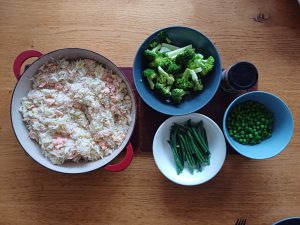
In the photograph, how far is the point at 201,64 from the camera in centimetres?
127

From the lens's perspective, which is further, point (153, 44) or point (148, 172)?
point (148, 172)

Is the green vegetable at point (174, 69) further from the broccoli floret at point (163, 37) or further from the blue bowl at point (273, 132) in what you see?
the blue bowl at point (273, 132)

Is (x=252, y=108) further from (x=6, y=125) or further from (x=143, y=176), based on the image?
(x=6, y=125)

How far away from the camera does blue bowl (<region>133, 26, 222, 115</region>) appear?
127 centimetres

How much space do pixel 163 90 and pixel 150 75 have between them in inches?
2.9

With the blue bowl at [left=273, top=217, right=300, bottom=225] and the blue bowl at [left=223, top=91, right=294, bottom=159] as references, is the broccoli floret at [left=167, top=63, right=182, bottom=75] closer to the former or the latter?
the blue bowl at [left=223, top=91, right=294, bottom=159]

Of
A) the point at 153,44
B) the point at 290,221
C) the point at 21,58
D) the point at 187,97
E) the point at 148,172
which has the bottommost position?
the point at 290,221

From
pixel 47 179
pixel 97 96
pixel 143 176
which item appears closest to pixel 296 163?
pixel 143 176

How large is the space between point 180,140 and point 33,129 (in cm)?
57

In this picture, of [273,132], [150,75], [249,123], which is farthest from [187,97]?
[273,132]

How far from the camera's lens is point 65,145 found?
130 cm

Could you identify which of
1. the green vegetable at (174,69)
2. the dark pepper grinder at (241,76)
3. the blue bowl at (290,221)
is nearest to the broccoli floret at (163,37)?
the green vegetable at (174,69)

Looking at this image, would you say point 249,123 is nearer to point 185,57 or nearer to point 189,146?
point 189,146

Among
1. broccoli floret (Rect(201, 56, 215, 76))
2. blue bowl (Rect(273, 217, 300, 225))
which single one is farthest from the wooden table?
broccoli floret (Rect(201, 56, 215, 76))
